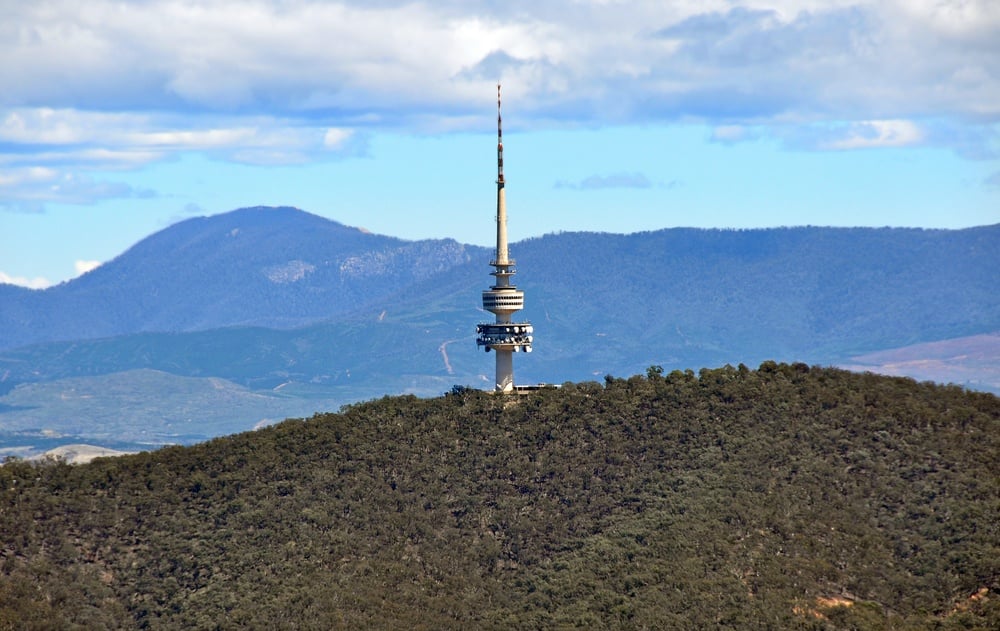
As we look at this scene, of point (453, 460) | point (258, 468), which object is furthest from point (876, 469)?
point (258, 468)

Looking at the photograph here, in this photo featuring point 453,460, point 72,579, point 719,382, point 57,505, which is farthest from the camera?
point 719,382

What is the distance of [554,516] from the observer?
153m

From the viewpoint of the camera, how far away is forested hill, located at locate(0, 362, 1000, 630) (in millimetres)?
Result: 135250

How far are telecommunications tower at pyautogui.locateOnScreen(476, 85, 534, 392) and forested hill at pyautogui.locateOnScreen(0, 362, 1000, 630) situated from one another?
605cm

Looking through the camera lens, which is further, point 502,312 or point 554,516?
point 502,312

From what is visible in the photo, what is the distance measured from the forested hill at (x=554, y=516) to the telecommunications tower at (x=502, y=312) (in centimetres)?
605

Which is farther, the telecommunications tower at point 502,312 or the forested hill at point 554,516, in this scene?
the telecommunications tower at point 502,312

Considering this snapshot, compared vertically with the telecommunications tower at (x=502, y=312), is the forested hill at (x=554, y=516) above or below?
below

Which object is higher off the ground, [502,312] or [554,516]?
[502,312]

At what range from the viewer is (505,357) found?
183 metres

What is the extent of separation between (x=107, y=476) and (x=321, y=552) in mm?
24627

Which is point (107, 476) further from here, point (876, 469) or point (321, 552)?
point (876, 469)

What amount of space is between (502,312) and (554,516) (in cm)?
3413

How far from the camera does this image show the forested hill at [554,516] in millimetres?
135250
